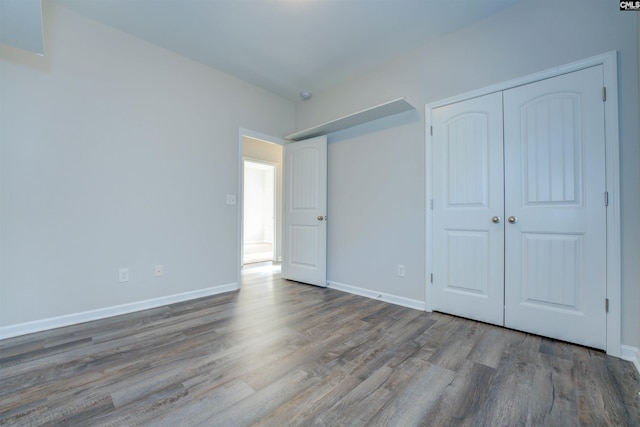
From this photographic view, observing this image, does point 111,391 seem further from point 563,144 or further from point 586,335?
point 563,144

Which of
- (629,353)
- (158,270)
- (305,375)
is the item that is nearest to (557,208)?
(629,353)

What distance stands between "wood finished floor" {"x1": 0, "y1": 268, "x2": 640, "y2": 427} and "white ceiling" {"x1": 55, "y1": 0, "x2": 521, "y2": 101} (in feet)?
8.81

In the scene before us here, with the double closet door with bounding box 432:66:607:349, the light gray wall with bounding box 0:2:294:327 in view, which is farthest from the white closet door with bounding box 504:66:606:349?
the light gray wall with bounding box 0:2:294:327

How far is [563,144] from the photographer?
6.65ft

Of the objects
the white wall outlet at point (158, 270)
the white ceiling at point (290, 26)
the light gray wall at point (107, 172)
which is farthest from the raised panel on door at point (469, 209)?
the white wall outlet at point (158, 270)

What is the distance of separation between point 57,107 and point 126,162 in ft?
2.05

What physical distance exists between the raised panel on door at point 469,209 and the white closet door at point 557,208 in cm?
8

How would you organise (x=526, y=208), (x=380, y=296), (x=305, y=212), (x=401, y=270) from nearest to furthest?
(x=526, y=208) → (x=401, y=270) → (x=380, y=296) → (x=305, y=212)

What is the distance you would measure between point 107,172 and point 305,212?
88.1 inches

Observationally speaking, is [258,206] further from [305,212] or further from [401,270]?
[401,270]

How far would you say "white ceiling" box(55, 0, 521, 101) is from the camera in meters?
2.26

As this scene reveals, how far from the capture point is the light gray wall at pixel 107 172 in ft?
7.00

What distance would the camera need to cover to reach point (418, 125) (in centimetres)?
280

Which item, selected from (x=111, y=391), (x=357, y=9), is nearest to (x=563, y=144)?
(x=357, y=9)
